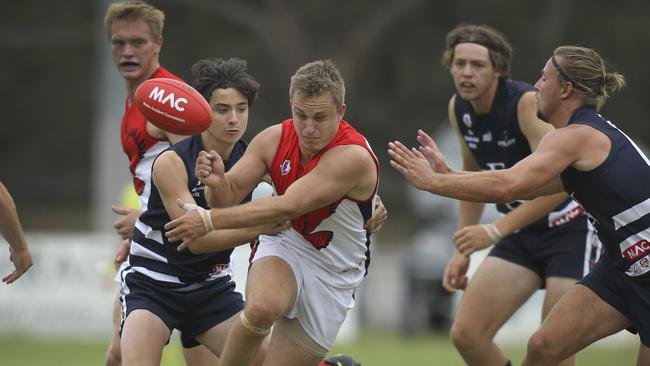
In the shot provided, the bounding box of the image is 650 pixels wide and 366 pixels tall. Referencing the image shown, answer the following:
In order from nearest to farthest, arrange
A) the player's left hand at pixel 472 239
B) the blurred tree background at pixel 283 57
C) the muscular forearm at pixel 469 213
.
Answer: the player's left hand at pixel 472 239 < the muscular forearm at pixel 469 213 < the blurred tree background at pixel 283 57

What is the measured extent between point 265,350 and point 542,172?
1.96 meters

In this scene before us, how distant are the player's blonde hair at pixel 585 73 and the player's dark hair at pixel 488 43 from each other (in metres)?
1.18

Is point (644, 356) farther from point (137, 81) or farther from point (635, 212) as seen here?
point (137, 81)

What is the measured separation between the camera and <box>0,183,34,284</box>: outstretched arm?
24.0 feet

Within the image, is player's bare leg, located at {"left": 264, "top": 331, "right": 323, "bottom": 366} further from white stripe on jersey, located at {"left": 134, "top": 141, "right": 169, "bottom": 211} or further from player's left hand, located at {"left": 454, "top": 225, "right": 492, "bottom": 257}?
player's left hand, located at {"left": 454, "top": 225, "right": 492, "bottom": 257}

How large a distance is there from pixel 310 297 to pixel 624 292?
69.6 inches

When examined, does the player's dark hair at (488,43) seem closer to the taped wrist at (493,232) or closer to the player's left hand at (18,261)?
the taped wrist at (493,232)

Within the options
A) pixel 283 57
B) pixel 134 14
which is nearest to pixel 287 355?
pixel 134 14

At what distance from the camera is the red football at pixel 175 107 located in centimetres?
650

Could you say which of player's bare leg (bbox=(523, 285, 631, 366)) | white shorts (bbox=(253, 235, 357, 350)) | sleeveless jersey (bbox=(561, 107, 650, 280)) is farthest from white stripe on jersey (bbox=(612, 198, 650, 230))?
white shorts (bbox=(253, 235, 357, 350))

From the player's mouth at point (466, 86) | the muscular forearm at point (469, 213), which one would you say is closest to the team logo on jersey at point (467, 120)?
the player's mouth at point (466, 86)

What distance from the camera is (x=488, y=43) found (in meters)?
7.93

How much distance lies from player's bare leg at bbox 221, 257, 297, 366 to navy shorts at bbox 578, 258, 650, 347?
5.67 feet

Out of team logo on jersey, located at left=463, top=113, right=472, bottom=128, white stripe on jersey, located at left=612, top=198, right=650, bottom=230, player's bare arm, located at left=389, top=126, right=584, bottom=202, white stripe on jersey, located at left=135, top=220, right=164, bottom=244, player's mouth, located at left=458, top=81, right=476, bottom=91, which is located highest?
player's mouth, located at left=458, top=81, right=476, bottom=91
